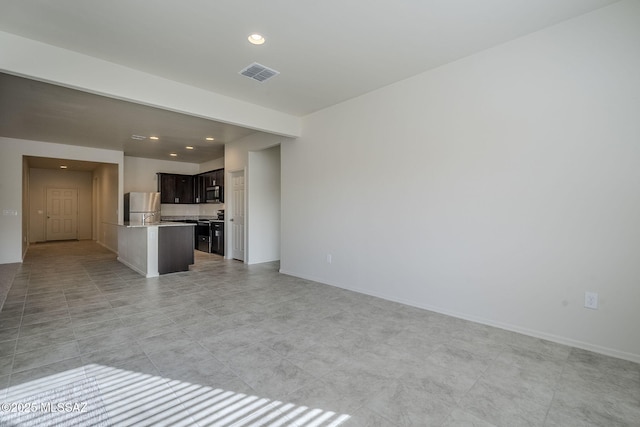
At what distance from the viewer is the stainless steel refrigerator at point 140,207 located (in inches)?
316

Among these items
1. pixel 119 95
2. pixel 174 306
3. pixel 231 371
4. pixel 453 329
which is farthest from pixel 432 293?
pixel 119 95

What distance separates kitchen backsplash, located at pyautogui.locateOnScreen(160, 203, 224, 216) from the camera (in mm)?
9195

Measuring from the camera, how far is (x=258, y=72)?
3.53 meters

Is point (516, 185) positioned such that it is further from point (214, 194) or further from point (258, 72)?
point (214, 194)

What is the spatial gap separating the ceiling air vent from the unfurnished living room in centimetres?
3

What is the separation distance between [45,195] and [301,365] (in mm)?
12488

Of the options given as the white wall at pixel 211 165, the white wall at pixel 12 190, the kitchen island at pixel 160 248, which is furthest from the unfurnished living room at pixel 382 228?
the white wall at pixel 211 165

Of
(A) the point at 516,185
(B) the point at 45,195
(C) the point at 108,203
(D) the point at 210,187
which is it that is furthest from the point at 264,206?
(B) the point at 45,195

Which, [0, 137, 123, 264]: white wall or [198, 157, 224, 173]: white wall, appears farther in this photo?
[198, 157, 224, 173]: white wall

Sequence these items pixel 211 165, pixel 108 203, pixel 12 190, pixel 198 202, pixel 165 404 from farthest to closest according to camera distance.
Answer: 1. pixel 198 202
2. pixel 211 165
3. pixel 108 203
4. pixel 12 190
5. pixel 165 404

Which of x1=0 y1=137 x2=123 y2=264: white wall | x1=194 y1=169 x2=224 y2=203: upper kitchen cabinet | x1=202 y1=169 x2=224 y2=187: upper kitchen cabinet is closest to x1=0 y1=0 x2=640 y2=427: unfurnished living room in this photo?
x1=0 y1=137 x2=123 y2=264: white wall

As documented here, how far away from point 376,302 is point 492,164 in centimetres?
208

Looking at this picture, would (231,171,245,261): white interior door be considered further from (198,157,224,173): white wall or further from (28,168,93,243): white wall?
(28,168,93,243): white wall

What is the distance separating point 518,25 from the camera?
268 cm
